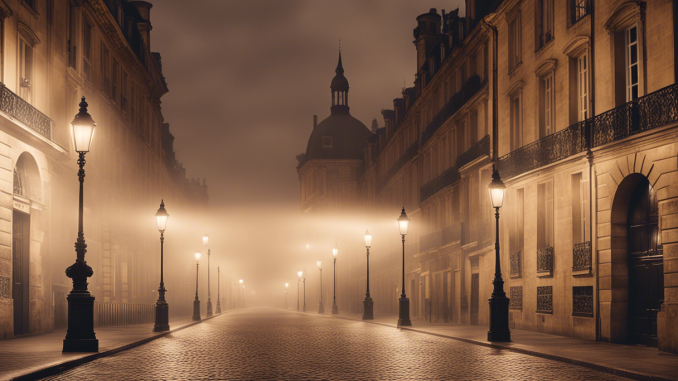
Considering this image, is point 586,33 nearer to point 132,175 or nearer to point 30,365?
point 30,365

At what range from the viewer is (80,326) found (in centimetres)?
1648

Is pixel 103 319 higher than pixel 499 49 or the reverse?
the reverse

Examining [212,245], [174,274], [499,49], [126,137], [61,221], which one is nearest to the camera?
[61,221]

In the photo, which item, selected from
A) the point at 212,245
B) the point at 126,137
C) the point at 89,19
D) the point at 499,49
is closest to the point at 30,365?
the point at 499,49

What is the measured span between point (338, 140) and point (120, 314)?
78211mm

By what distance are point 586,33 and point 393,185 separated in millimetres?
36001

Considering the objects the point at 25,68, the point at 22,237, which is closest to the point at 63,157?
the point at 25,68

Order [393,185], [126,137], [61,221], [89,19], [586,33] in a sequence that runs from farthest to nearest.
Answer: [393,185]
[126,137]
[89,19]
[61,221]
[586,33]

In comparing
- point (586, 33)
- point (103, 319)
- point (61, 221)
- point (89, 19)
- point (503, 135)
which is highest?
point (89, 19)

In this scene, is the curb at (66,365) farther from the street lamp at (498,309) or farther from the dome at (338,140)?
the dome at (338,140)

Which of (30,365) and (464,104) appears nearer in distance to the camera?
(30,365)

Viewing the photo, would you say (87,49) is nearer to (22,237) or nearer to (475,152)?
(22,237)

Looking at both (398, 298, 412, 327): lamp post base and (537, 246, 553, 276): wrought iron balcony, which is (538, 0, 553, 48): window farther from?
(398, 298, 412, 327): lamp post base

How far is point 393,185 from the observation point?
192 ft
